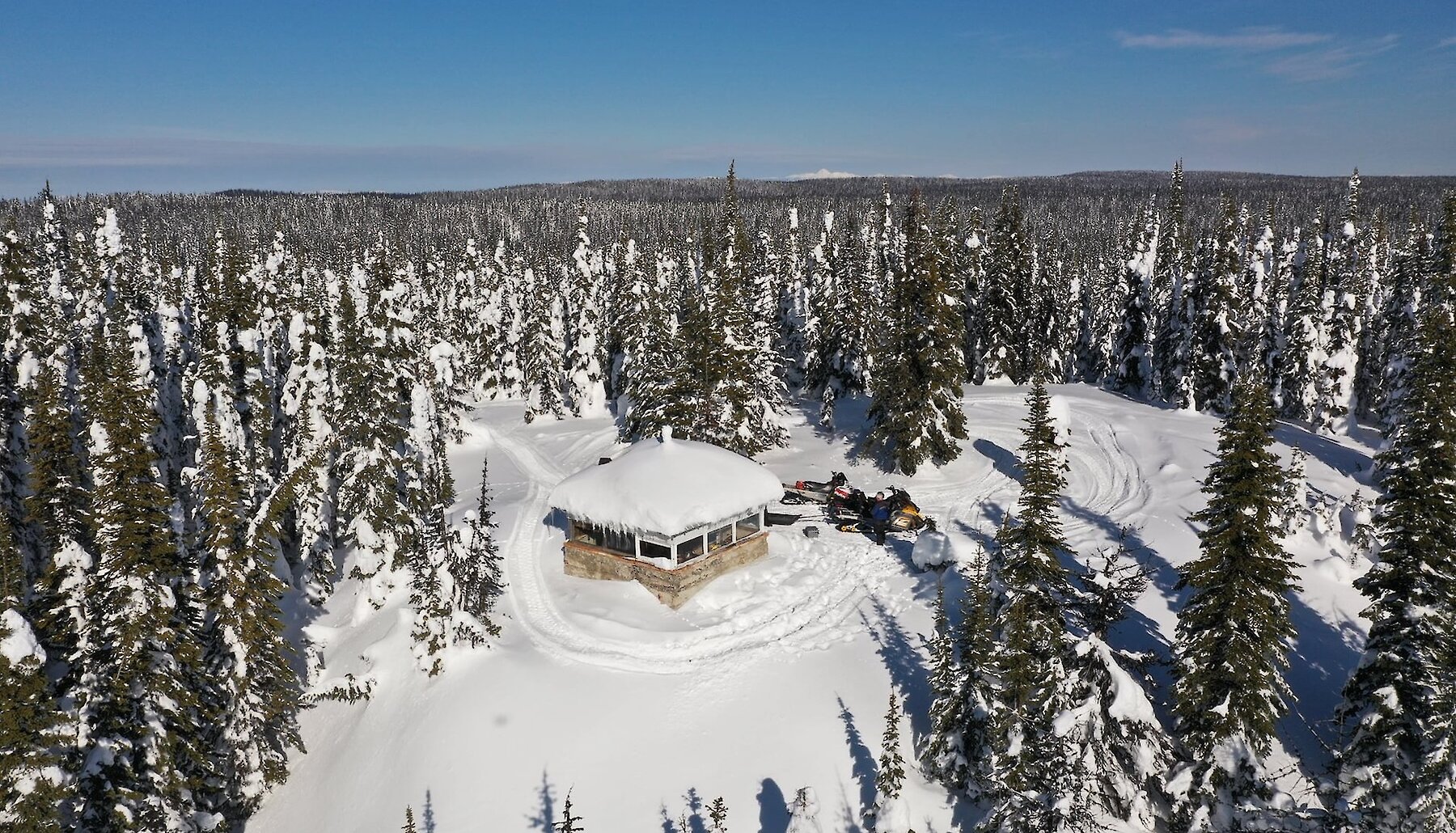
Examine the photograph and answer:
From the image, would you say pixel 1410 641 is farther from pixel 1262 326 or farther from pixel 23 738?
pixel 1262 326

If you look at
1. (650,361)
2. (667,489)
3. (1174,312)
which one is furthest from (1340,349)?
(667,489)

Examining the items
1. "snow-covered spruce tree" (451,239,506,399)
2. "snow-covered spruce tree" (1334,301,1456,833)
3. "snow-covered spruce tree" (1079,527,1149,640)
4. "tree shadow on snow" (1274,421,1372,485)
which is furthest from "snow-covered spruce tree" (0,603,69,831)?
"snow-covered spruce tree" (451,239,506,399)

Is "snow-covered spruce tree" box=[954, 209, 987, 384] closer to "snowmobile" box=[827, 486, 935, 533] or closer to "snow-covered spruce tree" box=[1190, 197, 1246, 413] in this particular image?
"snow-covered spruce tree" box=[1190, 197, 1246, 413]

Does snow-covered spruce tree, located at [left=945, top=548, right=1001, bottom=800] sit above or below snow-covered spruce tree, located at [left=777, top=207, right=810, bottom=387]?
below

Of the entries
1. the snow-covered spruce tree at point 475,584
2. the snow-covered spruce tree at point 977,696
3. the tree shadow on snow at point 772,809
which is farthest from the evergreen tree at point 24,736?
the snow-covered spruce tree at point 977,696

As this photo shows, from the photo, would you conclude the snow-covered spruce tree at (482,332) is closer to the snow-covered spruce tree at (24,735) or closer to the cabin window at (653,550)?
the cabin window at (653,550)
